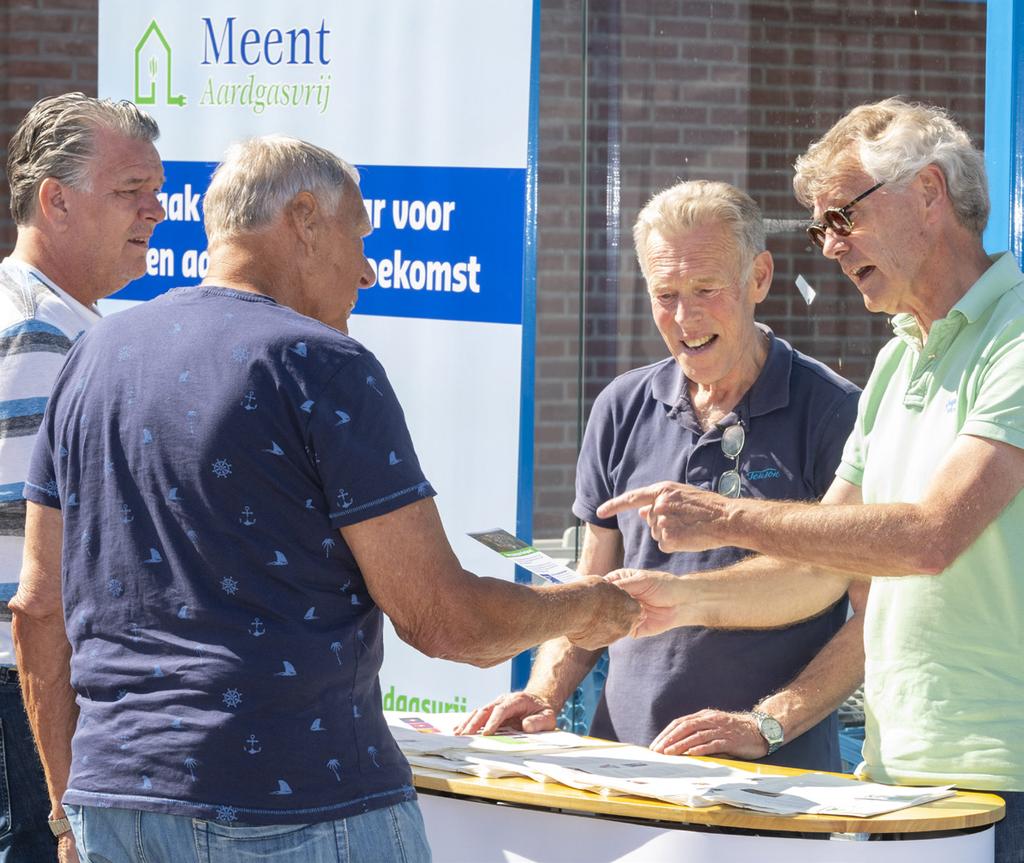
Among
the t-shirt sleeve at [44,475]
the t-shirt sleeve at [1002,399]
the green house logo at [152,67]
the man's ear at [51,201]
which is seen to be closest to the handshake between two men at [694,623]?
the t-shirt sleeve at [1002,399]

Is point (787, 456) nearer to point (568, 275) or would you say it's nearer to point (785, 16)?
point (785, 16)

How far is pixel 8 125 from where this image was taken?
225 inches

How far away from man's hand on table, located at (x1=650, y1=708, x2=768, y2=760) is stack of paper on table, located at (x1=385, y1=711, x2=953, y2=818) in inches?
1.3

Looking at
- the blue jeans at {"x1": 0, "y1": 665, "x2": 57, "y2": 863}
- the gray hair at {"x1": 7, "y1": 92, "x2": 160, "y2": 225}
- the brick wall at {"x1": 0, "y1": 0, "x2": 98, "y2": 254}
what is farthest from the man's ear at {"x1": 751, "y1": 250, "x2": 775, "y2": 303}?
the brick wall at {"x1": 0, "y1": 0, "x2": 98, "y2": 254}

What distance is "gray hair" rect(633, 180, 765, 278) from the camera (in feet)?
9.02

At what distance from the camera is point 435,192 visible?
343cm

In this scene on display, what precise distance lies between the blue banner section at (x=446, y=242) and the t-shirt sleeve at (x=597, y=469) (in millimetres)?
509

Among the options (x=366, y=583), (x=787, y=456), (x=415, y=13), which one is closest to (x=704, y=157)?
(x=415, y=13)

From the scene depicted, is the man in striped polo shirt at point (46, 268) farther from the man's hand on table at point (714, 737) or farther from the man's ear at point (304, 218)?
the man's hand on table at point (714, 737)

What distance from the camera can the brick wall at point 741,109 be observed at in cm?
335

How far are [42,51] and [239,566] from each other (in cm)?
464

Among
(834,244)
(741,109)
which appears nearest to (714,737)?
(834,244)

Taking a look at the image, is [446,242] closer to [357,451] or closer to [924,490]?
[924,490]

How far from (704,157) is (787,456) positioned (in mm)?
1289
